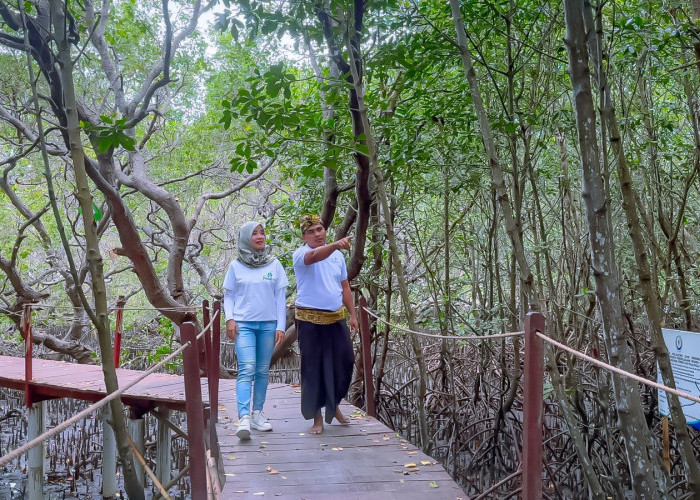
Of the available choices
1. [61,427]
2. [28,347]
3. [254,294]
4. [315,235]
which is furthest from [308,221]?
[28,347]

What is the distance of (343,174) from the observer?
7.00 meters

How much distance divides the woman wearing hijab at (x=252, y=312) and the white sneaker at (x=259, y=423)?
202 millimetres

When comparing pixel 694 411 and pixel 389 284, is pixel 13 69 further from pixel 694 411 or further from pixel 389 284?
pixel 694 411

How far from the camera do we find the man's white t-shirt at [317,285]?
13.7 ft

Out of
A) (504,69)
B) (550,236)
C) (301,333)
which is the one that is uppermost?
(504,69)

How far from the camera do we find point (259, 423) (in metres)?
4.43

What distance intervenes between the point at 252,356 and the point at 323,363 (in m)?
0.43

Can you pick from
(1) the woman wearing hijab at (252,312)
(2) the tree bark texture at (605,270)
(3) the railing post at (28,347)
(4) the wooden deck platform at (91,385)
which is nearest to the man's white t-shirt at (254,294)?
(1) the woman wearing hijab at (252,312)

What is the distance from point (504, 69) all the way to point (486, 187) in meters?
1.24

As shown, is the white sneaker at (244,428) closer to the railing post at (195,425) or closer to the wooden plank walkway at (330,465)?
the wooden plank walkway at (330,465)

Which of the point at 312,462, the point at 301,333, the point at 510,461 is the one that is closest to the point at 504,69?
the point at 301,333

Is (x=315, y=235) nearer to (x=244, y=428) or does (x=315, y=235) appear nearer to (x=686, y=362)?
(x=244, y=428)

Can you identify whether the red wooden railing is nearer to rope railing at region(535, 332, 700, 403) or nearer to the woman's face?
rope railing at region(535, 332, 700, 403)

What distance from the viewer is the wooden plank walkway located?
3172 mm
